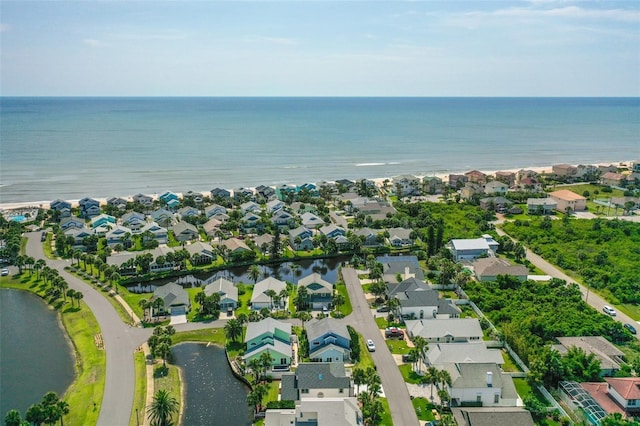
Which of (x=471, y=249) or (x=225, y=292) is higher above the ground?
(x=471, y=249)

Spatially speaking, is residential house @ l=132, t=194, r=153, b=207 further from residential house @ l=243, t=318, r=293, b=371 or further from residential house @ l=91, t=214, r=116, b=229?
residential house @ l=243, t=318, r=293, b=371

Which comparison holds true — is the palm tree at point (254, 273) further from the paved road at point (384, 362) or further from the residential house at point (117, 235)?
the residential house at point (117, 235)

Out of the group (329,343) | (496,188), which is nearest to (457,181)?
(496,188)

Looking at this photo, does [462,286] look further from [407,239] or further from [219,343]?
[219,343]

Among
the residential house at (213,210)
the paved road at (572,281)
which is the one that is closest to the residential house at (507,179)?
the paved road at (572,281)

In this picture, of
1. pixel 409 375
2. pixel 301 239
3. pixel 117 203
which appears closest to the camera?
pixel 409 375

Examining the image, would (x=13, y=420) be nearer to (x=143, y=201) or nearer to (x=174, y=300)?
(x=174, y=300)

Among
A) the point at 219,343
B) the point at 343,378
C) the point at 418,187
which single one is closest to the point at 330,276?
the point at 219,343
